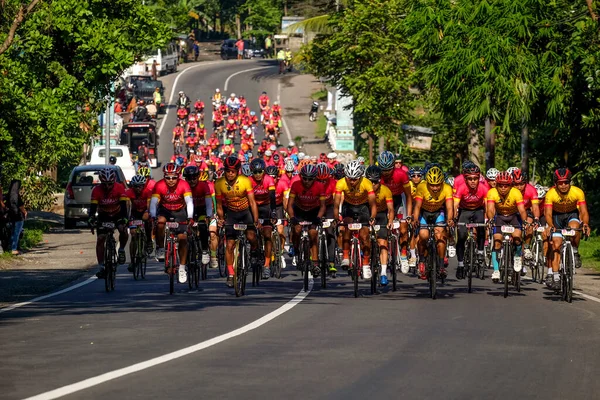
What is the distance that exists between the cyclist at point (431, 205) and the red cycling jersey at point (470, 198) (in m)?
0.85

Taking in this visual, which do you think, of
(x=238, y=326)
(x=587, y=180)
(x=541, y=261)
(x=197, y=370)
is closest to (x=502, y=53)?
(x=587, y=180)

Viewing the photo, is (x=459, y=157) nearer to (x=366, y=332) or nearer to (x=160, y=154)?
(x=160, y=154)

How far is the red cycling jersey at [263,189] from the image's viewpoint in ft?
78.4

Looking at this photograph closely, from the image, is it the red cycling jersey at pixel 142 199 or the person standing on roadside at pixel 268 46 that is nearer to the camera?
the red cycling jersey at pixel 142 199

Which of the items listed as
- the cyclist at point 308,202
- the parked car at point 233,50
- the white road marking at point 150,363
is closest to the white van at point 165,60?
the parked car at point 233,50

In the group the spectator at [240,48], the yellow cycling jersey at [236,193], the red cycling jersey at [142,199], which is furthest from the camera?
the spectator at [240,48]

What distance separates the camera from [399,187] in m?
23.5

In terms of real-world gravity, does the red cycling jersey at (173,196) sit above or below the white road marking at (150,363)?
above

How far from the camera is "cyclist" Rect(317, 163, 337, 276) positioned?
2150cm

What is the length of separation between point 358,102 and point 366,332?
121 feet

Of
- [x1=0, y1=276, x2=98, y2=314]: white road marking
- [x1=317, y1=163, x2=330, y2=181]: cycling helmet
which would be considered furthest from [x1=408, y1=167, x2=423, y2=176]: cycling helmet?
[x1=0, y1=276, x2=98, y2=314]: white road marking

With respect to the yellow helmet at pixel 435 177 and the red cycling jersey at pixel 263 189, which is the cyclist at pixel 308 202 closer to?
the yellow helmet at pixel 435 177

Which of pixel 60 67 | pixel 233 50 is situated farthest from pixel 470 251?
pixel 233 50

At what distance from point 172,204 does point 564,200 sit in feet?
19.5
